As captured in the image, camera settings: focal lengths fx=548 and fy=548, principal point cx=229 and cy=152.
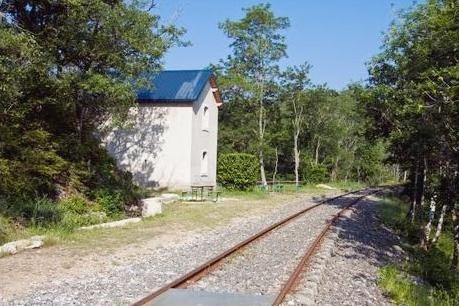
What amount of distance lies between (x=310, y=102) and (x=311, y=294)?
1842 inches

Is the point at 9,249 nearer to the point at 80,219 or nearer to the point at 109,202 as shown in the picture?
the point at 80,219

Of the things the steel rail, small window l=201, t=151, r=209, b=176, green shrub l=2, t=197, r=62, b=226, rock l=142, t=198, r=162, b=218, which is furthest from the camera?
small window l=201, t=151, r=209, b=176

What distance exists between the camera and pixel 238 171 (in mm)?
32344

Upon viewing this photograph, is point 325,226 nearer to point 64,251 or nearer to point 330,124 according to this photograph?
point 64,251

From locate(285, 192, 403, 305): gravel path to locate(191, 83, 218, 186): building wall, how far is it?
14.4 m

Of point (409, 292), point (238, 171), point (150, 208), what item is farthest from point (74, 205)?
point (238, 171)

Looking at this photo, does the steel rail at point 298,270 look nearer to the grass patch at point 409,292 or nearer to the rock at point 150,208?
the grass patch at point 409,292

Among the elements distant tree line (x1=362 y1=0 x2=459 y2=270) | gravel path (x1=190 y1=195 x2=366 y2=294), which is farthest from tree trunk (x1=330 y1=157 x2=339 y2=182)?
gravel path (x1=190 y1=195 x2=366 y2=294)

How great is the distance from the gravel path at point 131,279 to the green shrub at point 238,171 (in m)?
17.9

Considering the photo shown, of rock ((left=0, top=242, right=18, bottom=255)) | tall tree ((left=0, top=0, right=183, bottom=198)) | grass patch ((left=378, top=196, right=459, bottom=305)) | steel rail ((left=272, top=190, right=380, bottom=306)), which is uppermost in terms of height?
tall tree ((left=0, top=0, right=183, bottom=198))

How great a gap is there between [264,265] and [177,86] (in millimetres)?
22624

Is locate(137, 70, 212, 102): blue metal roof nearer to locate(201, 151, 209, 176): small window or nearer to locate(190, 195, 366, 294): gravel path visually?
locate(201, 151, 209, 176): small window

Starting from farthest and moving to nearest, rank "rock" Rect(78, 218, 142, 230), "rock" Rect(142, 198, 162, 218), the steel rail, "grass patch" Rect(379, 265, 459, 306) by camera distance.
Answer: "rock" Rect(142, 198, 162, 218) < "rock" Rect(78, 218, 142, 230) < "grass patch" Rect(379, 265, 459, 306) < the steel rail

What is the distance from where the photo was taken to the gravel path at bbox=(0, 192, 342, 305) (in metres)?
7.75
